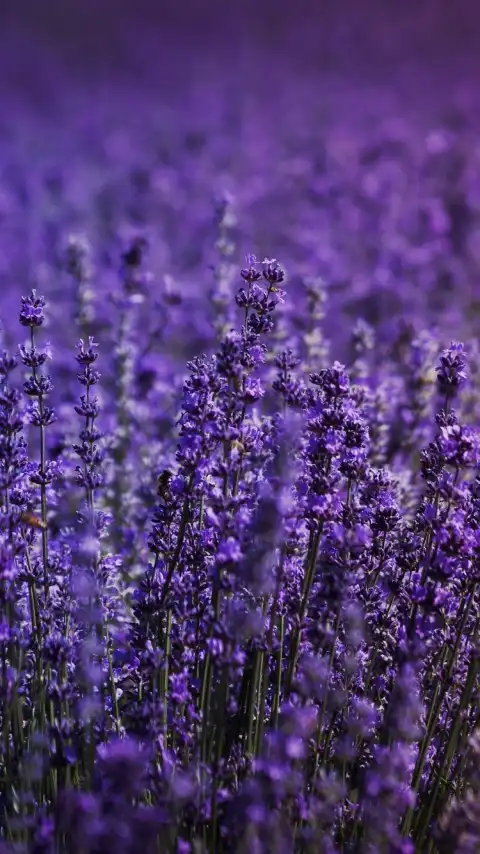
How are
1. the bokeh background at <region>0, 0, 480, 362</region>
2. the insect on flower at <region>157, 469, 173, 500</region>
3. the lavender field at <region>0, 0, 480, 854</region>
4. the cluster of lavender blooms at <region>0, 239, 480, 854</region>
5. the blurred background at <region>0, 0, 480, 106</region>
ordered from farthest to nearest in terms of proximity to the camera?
the blurred background at <region>0, 0, 480, 106</region>, the bokeh background at <region>0, 0, 480, 362</region>, the insect on flower at <region>157, 469, 173, 500</region>, the lavender field at <region>0, 0, 480, 854</region>, the cluster of lavender blooms at <region>0, 239, 480, 854</region>

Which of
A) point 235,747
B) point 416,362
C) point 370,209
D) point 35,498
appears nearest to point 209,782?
point 235,747

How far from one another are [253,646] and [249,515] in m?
0.39

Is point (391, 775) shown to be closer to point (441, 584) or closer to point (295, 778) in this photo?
point (295, 778)

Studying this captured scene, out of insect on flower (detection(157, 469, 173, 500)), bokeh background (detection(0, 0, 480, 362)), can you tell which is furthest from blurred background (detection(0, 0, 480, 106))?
insect on flower (detection(157, 469, 173, 500))

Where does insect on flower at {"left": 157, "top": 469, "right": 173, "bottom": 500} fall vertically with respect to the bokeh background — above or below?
below

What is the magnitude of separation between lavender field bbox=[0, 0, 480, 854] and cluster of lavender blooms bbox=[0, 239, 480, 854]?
0.4 inches

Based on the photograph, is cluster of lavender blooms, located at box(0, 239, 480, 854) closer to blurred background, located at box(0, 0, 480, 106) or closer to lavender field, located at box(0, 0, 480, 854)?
lavender field, located at box(0, 0, 480, 854)

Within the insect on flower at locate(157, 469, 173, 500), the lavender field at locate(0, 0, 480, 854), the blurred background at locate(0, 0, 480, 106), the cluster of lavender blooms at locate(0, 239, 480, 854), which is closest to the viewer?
the cluster of lavender blooms at locate(0, 239, 480, 854)

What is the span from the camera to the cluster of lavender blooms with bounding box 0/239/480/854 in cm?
181

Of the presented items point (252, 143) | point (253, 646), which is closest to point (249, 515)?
point (253, 646)

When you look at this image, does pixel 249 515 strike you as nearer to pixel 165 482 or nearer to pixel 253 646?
pixel 253 646

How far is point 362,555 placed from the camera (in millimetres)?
2447

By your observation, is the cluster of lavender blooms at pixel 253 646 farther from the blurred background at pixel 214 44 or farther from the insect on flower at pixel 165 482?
the blurred background at pixel 214 44

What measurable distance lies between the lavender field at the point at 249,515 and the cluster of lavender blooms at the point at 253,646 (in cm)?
1
